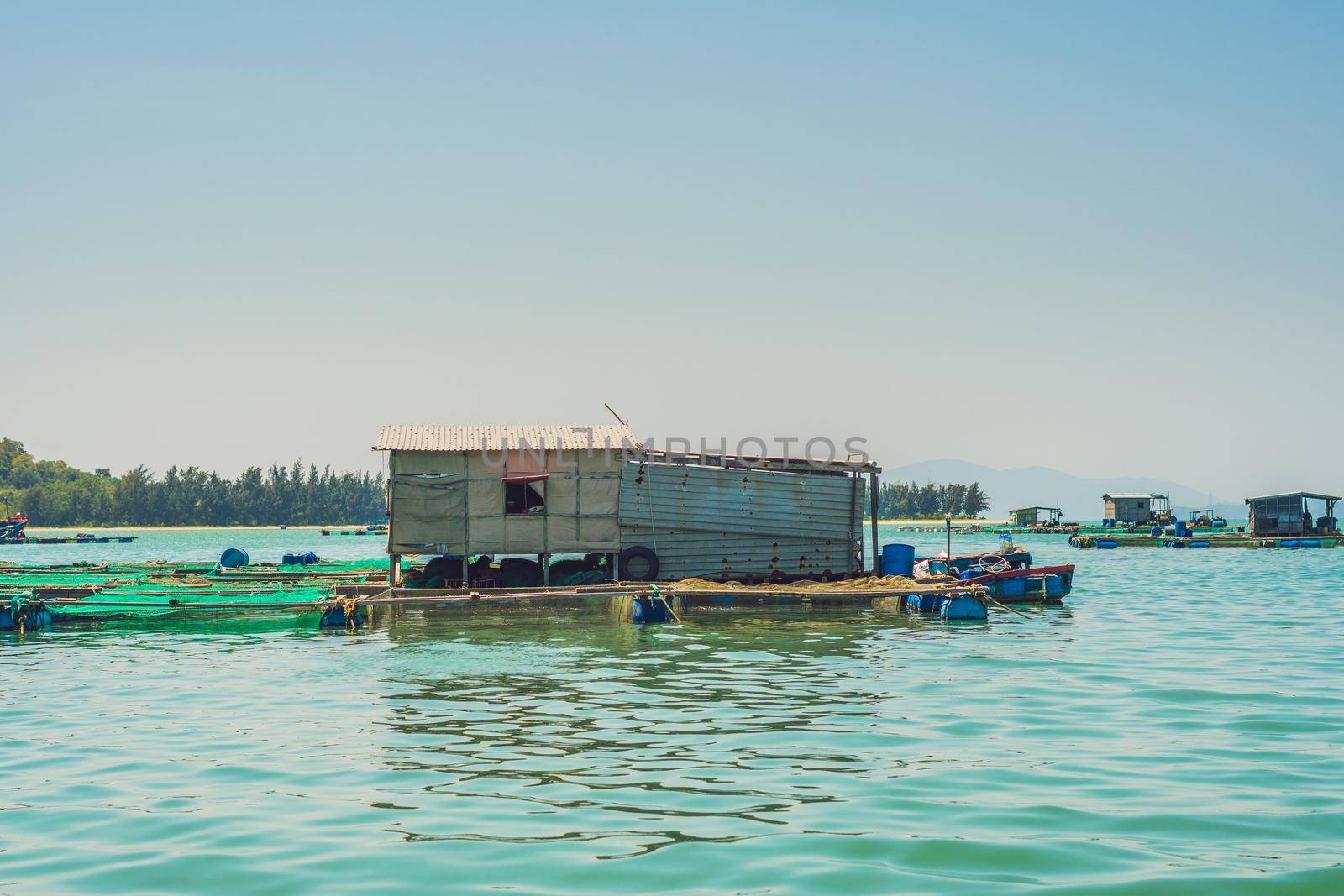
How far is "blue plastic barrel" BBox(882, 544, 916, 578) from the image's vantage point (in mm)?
36094

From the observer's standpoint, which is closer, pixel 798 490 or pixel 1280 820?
pixel 1280 820

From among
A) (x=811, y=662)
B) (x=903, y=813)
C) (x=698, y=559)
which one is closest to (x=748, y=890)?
(x=903, y=813)

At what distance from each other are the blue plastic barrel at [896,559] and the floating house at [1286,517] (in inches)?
2327

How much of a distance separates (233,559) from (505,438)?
49.0 feet

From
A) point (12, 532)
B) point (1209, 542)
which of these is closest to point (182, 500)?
point (12, 532)

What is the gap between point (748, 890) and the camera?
868 centimetres

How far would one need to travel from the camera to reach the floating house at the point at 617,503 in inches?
1337

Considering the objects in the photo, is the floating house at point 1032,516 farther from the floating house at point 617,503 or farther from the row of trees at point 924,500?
the floating house at point 617,503

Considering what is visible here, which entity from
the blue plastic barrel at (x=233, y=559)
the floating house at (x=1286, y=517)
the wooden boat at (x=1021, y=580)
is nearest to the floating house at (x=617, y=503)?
the wooden boat at (x=1021, y=580)

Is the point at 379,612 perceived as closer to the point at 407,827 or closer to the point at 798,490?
the point at 798,490

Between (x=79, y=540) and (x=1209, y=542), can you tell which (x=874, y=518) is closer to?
(x=1209, y=542)

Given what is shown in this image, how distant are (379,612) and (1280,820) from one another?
2397 centimetres

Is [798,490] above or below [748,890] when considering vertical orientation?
above

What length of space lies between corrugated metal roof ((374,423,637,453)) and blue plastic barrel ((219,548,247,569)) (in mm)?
11464
